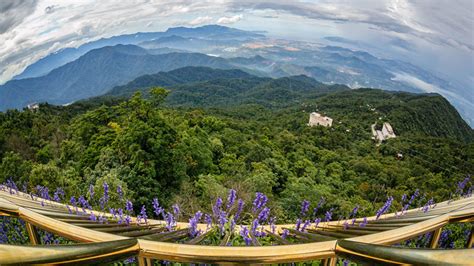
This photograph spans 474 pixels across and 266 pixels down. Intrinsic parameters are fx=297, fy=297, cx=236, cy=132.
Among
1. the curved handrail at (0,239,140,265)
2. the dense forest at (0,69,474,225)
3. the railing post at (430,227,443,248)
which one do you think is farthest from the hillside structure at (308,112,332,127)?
the curved handrail at (0,239,140,265)

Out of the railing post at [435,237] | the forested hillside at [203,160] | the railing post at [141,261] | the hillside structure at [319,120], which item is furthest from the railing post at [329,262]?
the hillside structure at [319,120]

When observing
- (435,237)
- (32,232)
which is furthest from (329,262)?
(32,232)

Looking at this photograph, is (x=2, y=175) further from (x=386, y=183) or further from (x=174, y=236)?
(x=386, y=183)

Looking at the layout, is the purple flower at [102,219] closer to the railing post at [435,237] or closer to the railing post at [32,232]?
the railing post at [32,232]

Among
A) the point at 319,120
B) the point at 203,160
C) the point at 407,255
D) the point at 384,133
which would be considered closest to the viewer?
the point at 407,255

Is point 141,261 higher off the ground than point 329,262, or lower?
higher

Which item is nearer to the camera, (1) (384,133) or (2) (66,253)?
(2) (66,253)

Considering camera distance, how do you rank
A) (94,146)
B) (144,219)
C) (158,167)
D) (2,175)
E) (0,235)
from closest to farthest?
(144,219)
(0,235)
(158,167)
(94,146)
(2,175)

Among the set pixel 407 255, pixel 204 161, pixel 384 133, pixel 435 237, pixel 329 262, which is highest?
pixel 407 255

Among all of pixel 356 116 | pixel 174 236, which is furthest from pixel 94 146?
pixel 356 116

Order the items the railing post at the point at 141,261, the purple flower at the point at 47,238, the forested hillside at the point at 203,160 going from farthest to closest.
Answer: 1. the forested hillside at the point at 203,160
2. the purple flower at the point at 47,238
3. the railing post at the point at 141,261

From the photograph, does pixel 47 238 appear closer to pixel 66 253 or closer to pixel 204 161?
pixel 66 253
